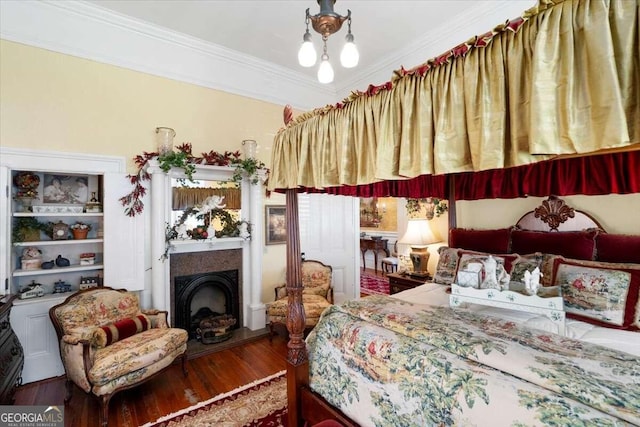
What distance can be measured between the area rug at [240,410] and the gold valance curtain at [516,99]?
1946 millimetres

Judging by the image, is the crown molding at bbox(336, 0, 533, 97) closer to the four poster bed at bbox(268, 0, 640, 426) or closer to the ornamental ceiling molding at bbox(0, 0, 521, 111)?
the ornamental ceiling molding at bbox(0, 0, 521, 111)

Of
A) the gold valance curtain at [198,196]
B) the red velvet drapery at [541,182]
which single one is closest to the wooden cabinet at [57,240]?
the gold valance curtain at [198,196]

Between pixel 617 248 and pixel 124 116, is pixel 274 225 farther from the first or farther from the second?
pixel 617 248

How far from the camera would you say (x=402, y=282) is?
151 inches

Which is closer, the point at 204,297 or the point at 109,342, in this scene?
the point at 109,342

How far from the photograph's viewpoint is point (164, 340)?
2.53m

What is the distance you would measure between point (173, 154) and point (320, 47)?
7.06 feet

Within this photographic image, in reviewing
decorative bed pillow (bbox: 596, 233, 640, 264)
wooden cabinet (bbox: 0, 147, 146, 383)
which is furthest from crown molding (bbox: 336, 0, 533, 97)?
wooden cabinet (bbox: 0, 147, 146, 383)

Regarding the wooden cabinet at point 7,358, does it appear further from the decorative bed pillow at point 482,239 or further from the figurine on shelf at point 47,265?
the decorative bed pillow at point 482,239

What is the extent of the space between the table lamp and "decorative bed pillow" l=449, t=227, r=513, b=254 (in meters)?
0.52

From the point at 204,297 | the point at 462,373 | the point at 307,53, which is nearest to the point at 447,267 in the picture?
the point at 462,373

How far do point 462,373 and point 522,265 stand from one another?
1655 mm

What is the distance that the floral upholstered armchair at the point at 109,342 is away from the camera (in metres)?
2.16

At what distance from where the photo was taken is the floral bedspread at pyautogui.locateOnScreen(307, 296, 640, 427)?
1016mm
